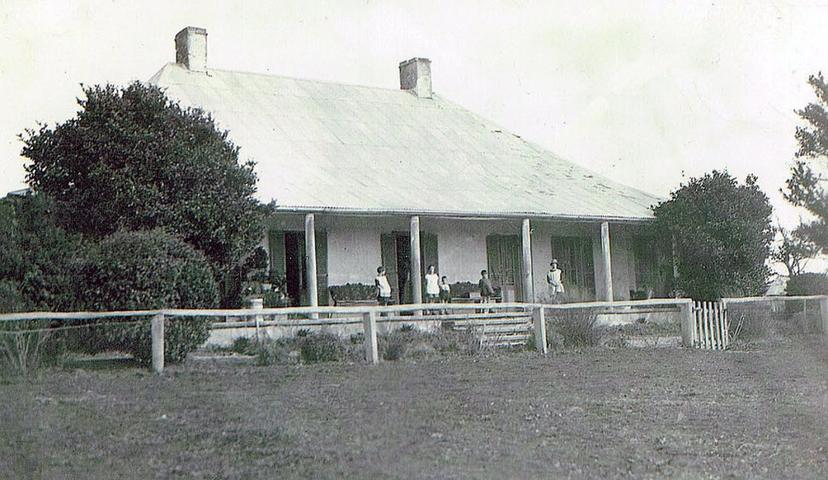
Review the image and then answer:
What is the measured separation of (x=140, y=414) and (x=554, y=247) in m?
17.3

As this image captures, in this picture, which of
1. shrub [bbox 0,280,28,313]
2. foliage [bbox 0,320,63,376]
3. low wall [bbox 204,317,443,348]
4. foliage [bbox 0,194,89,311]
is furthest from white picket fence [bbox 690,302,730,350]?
shrub [bbox 0,280,28,313]

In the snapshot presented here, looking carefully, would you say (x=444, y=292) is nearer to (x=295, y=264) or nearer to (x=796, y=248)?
(x=295, y=264)

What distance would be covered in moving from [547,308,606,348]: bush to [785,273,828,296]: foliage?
986 centimetres

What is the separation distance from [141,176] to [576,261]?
1292cm

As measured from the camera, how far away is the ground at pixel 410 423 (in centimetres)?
664

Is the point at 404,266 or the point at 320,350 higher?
→ the point at 404,266

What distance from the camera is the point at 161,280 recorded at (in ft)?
41.3

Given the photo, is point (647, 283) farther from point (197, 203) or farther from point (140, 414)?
point (140, 414)

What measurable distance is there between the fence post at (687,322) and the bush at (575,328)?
1548 millimetres

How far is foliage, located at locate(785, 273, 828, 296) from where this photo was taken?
2442 centimetres

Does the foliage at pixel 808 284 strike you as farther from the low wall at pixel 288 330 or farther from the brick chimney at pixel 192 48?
the brick chimney at pixel 192 48

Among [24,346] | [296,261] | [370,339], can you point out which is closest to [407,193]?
[296,261]

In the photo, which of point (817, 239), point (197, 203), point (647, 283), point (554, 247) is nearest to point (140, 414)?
point (197, 203)

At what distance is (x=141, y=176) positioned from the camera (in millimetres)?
15266
